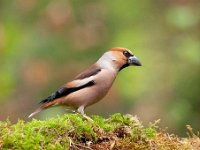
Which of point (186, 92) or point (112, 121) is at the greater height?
point (186, 92)

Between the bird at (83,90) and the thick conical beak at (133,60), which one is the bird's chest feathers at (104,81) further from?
the thick conical beak at (133,60)

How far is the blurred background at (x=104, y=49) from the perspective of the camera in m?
13.0

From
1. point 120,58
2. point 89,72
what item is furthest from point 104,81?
point 120,58

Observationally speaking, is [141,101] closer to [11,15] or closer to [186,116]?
[186,116]

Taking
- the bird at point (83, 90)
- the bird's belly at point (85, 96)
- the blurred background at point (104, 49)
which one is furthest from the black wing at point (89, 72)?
the blurred background at point (104, 49)

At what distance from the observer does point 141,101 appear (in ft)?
43.9

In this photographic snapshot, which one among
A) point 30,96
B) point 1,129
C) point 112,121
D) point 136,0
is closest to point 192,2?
point 136,0

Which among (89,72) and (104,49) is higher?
(104,49)

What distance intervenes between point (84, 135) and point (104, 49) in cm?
977

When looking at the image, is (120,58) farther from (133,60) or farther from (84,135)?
(84,135)

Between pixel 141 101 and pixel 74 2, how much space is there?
3543 millimetres

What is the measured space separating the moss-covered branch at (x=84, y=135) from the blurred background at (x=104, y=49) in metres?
5.99

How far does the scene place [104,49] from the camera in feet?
50.4

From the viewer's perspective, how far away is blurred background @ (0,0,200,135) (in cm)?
1299
